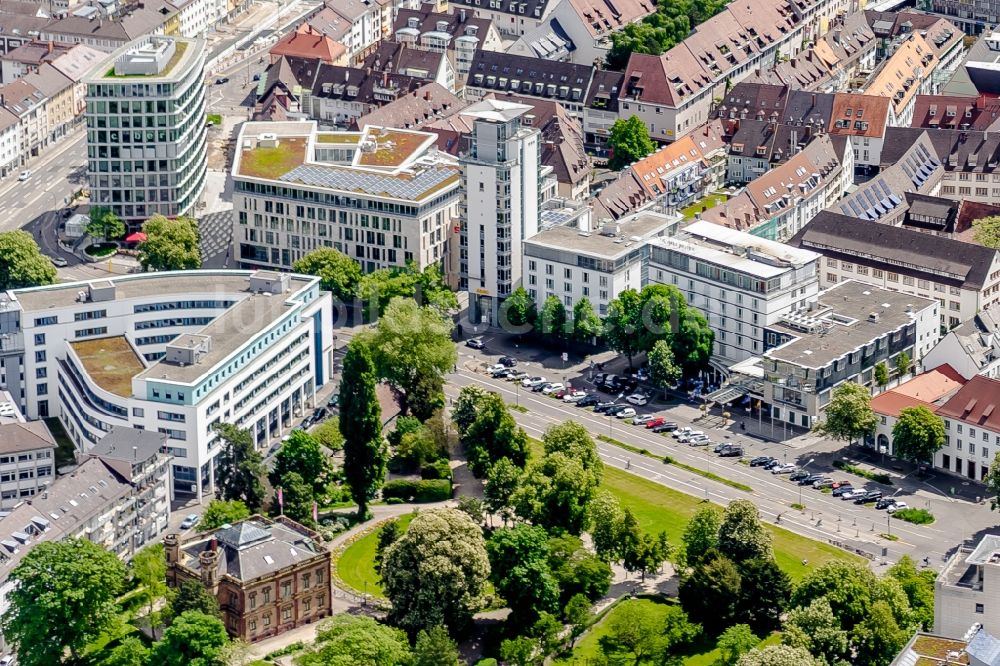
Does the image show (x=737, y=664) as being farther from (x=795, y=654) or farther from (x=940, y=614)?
(x=940, y=614)

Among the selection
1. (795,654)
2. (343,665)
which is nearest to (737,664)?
(795,654)

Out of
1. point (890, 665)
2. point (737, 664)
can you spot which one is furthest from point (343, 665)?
point (890, 665)

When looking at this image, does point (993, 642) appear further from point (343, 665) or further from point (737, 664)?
point (343, 665)

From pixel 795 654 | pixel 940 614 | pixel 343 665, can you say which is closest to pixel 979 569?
pixel 940 614

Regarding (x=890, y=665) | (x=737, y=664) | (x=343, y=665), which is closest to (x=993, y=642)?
(x=890, y=665)

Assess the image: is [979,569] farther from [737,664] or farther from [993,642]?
[737,664]
